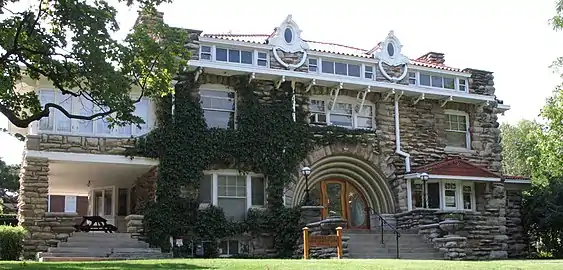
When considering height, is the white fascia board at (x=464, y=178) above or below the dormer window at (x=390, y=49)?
below

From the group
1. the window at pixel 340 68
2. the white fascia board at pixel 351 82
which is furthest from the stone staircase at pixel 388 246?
the window at pixel 340 68

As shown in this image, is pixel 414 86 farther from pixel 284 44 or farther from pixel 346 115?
pixel 284 44

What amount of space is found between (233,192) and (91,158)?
14.1 feet

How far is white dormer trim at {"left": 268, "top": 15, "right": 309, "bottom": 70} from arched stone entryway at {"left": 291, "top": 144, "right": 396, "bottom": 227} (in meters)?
3.09

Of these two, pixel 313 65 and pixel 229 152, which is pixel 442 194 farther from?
pixel 229 152

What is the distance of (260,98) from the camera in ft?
68.3

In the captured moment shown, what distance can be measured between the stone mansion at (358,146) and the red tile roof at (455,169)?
0.05 metres

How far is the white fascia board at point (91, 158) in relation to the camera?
17814mm

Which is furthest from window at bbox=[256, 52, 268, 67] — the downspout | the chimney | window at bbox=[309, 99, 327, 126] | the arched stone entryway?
the chimney

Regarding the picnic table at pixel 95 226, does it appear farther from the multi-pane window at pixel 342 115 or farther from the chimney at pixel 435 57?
the chimney at pixel 435 57

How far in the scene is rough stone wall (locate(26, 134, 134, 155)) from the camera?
59.0 ft

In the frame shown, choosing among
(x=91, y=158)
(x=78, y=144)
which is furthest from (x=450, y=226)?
(x=78, y=144)

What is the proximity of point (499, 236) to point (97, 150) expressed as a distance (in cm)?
1355

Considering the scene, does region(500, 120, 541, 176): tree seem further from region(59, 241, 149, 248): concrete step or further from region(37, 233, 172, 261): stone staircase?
region(37, 233, 172, 261): stone staircase
